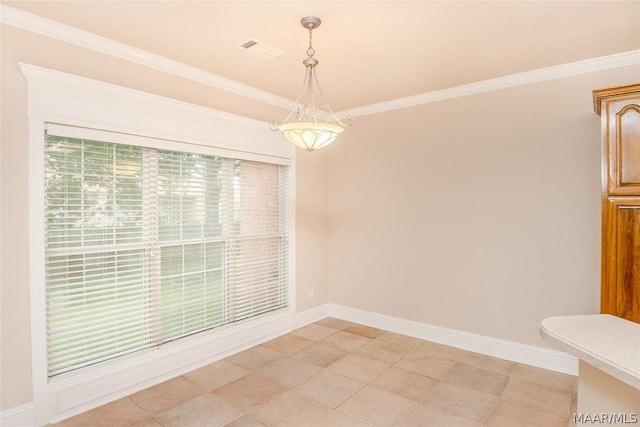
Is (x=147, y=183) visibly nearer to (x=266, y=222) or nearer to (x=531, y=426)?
(x=266, y=222)

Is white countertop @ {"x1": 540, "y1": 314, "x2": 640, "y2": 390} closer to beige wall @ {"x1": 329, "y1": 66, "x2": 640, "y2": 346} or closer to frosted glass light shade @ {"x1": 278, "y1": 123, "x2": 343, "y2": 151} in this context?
frosted glass light shade @ {"x1": 278, "y1": 123, "x2": 343, "y2": 151}

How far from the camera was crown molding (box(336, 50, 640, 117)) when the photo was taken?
291 centimetres

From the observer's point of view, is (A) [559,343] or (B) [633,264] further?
(B) [633,264]

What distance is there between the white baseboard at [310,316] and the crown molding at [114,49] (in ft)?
8.68

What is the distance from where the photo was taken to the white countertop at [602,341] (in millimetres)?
1168

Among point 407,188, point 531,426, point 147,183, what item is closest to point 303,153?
point 407,188

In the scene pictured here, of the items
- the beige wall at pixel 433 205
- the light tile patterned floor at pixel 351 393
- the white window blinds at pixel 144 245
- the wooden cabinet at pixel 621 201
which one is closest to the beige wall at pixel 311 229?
the beige wall at pixel 433 205

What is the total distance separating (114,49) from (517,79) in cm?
349

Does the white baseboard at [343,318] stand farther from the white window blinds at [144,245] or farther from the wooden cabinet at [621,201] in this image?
the wooden cabinet at [621,201]

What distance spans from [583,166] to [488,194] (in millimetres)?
793

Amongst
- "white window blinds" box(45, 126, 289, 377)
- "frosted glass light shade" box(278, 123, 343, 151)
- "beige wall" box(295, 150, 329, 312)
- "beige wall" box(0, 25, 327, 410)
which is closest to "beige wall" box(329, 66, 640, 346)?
"beige wall" box(295, 150, 329, 312)

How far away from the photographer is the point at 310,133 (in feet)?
7.37

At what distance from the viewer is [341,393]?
112 inches

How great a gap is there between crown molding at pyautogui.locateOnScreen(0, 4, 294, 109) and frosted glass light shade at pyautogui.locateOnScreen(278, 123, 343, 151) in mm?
1482
